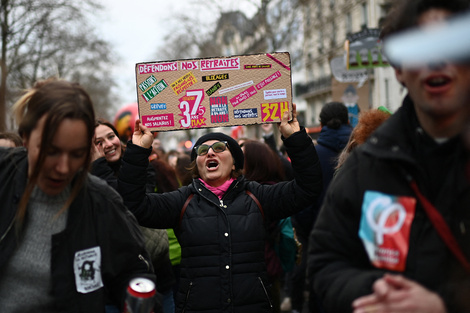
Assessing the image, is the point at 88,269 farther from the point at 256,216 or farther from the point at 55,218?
the point at 256,216

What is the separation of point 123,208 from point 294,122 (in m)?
1.53

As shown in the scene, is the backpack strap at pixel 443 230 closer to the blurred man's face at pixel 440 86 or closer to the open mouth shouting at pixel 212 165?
the blurred man's face at pixel 440 86

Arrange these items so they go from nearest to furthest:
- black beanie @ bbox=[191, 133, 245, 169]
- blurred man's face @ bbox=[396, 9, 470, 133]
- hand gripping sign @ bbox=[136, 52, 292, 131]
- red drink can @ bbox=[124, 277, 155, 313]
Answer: blurred man's face @ bbox=[396, 9, 470, 133] → red drink can @ bbox=[124, 277, 155, 313] → hand gripping sign @ bbox=[136, 52, 292, 131] → black beanie @ bbox=[191, 133, 245, 169]

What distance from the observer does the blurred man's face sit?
1577 millimetres

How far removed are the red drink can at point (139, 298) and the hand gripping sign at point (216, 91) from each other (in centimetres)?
161

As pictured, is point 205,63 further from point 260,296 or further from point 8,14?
point 8,14

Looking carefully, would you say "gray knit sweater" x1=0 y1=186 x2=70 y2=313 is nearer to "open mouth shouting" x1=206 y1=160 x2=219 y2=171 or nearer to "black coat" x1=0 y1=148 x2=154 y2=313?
"black coat" x1=0 y1=148 x2=154 y2=313

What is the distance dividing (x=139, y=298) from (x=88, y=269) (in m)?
0.31

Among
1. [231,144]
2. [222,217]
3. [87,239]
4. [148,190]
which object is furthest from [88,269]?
[148,190]

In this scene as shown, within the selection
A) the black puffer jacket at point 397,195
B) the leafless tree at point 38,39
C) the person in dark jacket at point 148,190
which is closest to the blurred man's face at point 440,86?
the black puffer jacket at point 397,195

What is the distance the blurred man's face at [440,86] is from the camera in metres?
1.58

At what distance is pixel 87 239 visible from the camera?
2.25m

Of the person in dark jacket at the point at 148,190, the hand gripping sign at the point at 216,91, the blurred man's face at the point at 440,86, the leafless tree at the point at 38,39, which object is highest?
the leafless tree at the point at 38,39

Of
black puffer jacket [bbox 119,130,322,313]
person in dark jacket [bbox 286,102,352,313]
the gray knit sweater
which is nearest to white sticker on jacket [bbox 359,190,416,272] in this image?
the gray knit sweater
